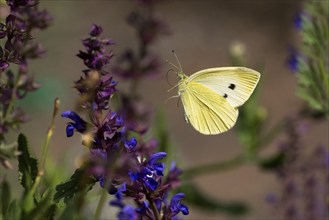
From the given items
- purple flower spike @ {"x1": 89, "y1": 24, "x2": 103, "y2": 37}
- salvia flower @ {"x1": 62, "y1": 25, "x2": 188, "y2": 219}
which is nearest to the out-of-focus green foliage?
salvia flower @ {"x1": 62, "y1": 25, "x2": 188, "y2": 219}

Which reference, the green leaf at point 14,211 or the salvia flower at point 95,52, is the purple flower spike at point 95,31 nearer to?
the salvia flower at point 95,52

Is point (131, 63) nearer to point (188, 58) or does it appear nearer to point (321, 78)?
point (321, 78)

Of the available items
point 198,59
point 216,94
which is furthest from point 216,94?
point 198,59

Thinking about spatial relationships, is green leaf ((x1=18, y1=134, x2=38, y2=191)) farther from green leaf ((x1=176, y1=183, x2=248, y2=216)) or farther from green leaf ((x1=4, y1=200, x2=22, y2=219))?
green leaf ((x1=176, y1=183, x2=248, y2=216))

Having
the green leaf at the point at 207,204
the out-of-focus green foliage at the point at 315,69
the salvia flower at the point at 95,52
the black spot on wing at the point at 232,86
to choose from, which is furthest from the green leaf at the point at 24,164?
the green leaf at the point at 207,204

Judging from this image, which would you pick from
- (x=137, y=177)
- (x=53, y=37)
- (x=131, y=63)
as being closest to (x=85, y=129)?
(x=137, y=177)
